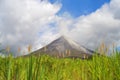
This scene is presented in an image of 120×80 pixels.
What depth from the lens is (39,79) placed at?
2863mm

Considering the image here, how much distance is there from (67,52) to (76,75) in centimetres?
172

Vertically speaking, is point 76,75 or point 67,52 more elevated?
point 67,52

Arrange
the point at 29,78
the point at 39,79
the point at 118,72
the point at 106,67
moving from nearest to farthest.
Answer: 1. the point at 29,78
2. the point at 39,79
3. the point at 118,72
4. the point at 106,67

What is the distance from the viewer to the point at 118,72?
17.2 feet

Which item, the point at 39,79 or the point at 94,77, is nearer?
the point at 39,79

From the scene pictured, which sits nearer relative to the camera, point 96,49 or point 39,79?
point 39,79

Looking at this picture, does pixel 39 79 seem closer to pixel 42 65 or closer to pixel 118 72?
pixel 42 65

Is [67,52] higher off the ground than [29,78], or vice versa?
[67,52]

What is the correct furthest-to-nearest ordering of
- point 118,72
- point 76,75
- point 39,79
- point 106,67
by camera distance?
point 76,75 < point 106,67 < point 118,72 < point 39,79

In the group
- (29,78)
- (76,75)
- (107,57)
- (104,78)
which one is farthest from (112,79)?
(29,78)

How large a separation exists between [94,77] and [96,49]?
718 millimetres

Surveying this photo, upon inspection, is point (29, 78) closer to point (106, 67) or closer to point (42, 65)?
point (42, 65)

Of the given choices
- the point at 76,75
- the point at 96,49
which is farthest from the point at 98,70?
the point at 76,75

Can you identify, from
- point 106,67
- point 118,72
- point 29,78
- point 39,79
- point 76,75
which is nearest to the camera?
point 29,78
